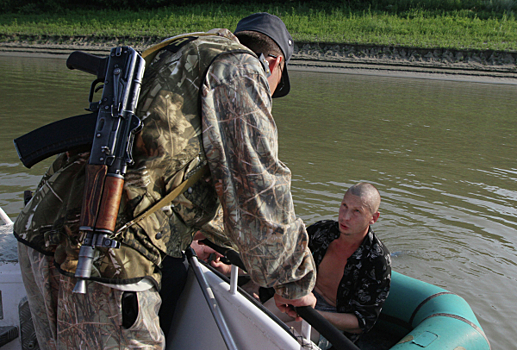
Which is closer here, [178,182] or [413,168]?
[178,182]

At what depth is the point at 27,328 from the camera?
1.78 meters

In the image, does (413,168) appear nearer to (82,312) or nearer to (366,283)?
(366,283)

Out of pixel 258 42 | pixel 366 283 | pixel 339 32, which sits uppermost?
pixel 258 42

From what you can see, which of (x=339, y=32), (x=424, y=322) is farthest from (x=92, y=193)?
(x=339, y=32)

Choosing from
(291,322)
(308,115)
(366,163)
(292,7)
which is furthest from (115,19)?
(291,322)

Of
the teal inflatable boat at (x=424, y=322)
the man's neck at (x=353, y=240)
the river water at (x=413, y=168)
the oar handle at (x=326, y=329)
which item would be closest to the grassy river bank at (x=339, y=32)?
the river water at (x=413, y=168)

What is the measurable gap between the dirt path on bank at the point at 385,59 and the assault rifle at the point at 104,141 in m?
20.2

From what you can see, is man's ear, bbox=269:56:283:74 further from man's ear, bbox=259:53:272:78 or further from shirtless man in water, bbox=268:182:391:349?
shirtless man in water, bbox=268:182:391:349

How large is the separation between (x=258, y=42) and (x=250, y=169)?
50cm

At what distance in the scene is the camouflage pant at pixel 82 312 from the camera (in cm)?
123

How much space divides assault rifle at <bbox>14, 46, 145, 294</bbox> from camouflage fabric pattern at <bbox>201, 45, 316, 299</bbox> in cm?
20

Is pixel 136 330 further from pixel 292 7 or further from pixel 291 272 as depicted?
pixel 292 7

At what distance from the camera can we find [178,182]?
124cm

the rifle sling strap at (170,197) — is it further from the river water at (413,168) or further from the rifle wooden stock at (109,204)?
the river water at (413,168)
